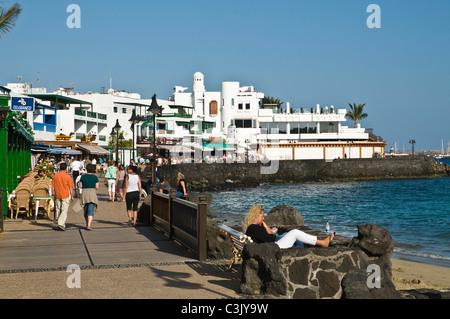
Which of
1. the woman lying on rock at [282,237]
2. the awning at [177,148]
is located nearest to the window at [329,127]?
the awning at [177,148]

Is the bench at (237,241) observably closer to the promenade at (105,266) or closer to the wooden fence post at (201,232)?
the promenade at (105,266)

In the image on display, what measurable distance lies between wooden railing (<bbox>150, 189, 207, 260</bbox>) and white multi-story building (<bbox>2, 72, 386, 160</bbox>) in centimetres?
6030

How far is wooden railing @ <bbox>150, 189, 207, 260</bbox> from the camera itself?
405 inches

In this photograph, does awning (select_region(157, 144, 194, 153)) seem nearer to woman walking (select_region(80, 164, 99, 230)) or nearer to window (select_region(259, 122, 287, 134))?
window (select_region(259, 122, 287, 134))

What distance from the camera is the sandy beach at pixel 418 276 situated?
11.7 m

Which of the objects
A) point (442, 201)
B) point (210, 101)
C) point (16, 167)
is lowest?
point (442, 201)

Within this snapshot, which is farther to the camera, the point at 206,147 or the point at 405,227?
the point at 206,147

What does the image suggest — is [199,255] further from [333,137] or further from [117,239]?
[333,137]

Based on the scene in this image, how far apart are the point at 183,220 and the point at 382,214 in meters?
27.0

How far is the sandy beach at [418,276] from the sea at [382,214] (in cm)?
103

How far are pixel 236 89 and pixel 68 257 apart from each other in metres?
77.9

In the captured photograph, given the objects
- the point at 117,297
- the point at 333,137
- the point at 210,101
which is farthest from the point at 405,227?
the point at 210,101
